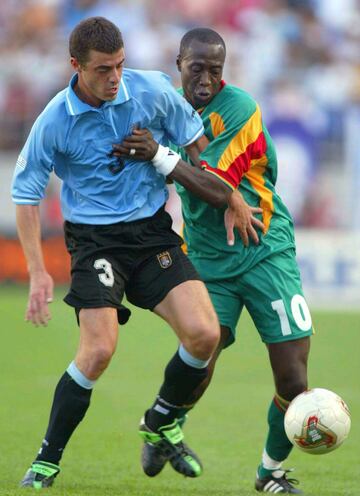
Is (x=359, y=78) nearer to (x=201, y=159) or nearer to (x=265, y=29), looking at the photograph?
(x=265, y=29)

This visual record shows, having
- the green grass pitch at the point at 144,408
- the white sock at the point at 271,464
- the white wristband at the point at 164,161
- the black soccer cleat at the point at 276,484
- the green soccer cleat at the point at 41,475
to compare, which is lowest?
the green grass pitch at the point at 144,408

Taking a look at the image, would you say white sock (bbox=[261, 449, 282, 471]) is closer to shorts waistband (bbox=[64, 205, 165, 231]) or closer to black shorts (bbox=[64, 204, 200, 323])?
black shorts (bbox=[64, 204, 200, 323])

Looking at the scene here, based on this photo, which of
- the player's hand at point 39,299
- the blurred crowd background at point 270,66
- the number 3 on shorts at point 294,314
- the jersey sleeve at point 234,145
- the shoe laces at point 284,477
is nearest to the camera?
the player's hand at point 39,299

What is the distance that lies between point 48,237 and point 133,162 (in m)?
13.6

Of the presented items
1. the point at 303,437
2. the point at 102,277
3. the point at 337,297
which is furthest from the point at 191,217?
the point at 337,297

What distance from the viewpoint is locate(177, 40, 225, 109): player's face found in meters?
6.63

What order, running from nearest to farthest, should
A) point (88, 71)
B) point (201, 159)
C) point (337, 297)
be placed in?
point (88, 71) → point (201, 159) → point (337, 297)

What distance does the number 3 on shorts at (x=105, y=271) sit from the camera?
621cm

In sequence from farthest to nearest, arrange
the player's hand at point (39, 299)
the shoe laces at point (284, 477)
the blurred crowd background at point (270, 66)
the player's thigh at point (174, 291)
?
the blurred crowd background at point (270, 66)
the shoe laces at point (284, 477)
the player's thigh at point (174, 291)
the player's hand at point (39, 299)

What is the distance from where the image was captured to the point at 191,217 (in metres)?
6.90

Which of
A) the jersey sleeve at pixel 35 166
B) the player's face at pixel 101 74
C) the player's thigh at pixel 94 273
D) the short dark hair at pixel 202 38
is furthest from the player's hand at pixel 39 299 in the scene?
the short dark hair at pixel 202 38

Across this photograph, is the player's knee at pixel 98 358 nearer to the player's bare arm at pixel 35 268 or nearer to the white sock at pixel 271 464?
the player's bare arm at pixel 35 268

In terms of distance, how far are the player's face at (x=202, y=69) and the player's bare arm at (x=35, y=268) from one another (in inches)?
50.5

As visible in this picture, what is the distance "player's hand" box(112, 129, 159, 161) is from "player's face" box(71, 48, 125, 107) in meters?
0.26
